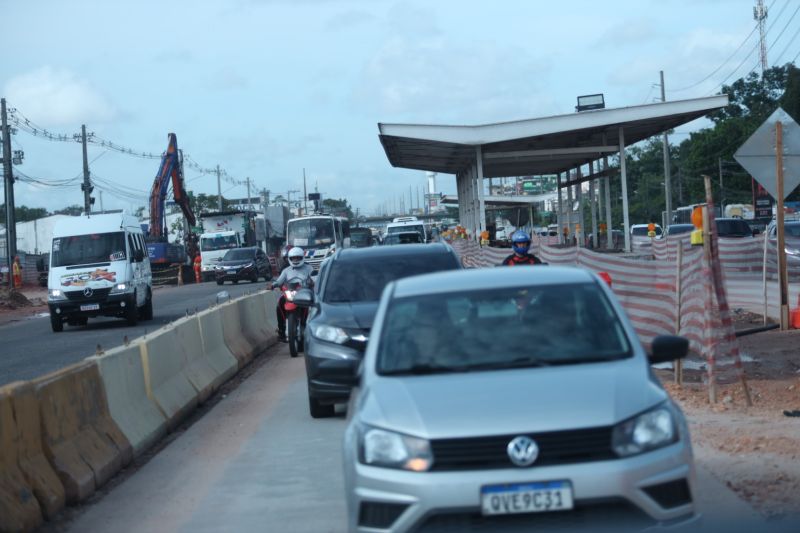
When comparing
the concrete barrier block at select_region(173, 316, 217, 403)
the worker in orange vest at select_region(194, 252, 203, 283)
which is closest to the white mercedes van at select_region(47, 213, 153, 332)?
the concrete barrier block at select_region(173, 316, 217, 403)

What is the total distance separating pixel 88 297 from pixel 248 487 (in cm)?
1864

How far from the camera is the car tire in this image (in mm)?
10727

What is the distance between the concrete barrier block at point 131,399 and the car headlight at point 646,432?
17.1ft

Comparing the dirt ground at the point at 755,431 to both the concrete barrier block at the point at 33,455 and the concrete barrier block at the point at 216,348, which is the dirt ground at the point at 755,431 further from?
the concrete barrier block at the point at 216,348

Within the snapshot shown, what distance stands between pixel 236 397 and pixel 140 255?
14.5 metres

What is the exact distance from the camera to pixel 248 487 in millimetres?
7895

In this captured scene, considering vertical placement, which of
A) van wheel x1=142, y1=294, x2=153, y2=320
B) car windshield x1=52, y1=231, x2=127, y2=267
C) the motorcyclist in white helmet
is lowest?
van wheel x1=142, y1=294, x2=153, y2=320

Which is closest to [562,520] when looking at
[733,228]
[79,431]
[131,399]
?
[79,431]

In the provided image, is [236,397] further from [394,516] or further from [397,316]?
[394,516]

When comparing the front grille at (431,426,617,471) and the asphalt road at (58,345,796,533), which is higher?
the front grille at (431,426,617,471)

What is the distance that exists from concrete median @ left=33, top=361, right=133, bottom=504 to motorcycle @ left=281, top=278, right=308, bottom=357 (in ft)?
26.1

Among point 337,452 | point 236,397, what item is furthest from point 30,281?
point 337,452

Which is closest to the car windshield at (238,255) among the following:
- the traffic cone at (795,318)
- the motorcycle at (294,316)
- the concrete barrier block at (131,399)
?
the motorcycle at (294,316)

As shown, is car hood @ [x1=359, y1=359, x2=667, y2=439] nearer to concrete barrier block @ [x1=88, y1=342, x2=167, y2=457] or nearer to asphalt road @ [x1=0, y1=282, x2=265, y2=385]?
concrete barrier block @ [x1=88, y1=342, x2=167, y2=457]
